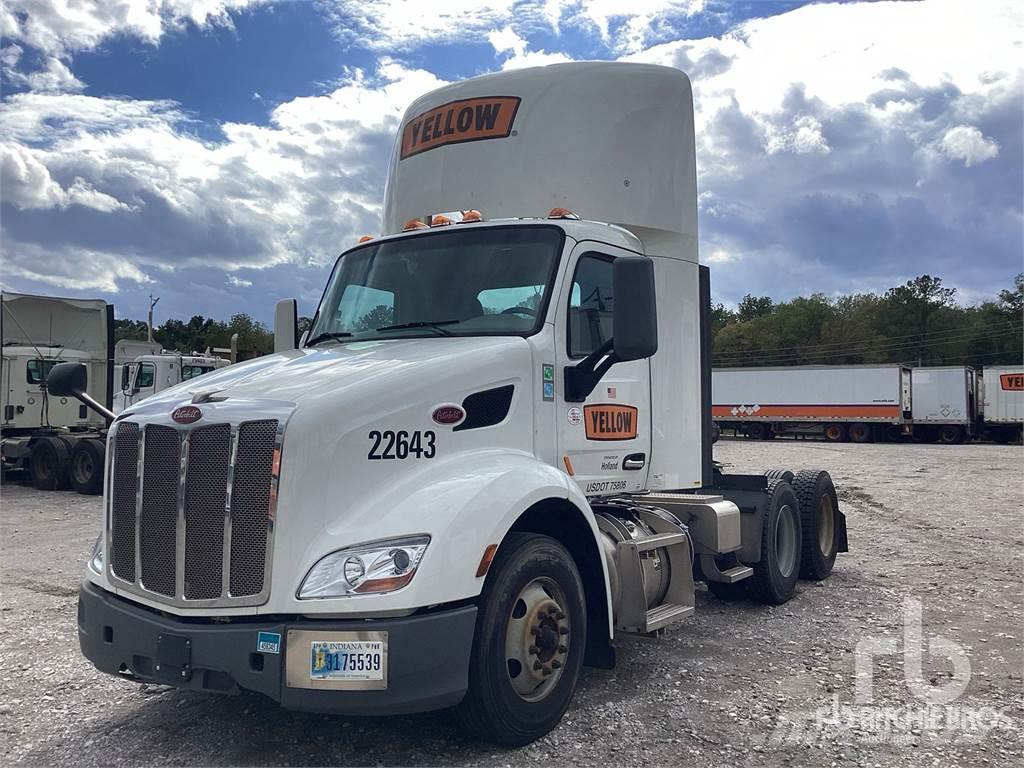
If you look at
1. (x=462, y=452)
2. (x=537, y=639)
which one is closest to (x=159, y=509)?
(x=462, y=452)

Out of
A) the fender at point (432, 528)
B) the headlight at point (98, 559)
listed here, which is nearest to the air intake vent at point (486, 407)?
the fender at point (432, 528)

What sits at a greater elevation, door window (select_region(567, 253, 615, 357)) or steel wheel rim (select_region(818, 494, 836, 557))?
door window (select_region(567, 253, 615, 357))

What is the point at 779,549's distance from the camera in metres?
8.02

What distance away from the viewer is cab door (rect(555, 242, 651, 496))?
5227 mm

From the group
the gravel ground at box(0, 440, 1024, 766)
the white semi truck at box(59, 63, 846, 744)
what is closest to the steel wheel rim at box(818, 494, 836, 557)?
the gravel ground at box(0, 440, 1024, 766)

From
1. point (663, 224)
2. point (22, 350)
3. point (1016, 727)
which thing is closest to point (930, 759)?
point (1016, 727)

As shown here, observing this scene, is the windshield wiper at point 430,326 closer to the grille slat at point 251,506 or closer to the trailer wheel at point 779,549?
the grille slat at point 251,506

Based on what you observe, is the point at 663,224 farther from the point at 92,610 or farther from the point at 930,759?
the point at 92,610

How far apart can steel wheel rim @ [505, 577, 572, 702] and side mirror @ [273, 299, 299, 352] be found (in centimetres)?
286

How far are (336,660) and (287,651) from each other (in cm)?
21

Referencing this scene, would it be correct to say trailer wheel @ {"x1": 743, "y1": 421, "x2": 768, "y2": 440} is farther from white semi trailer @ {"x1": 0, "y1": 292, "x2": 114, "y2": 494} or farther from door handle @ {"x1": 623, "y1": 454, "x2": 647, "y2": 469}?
door handle @ {"x1": 623, "y1": 454, "x2": 647, "y2": 469}

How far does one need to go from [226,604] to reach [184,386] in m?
1.42

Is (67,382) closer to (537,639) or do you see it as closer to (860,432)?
(537,639)

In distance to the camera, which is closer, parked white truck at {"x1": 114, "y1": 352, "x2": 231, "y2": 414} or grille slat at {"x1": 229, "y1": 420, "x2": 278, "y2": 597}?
grille slat at {"x1": 229, "y1": 420, "x2": 278, "y2": 597}
